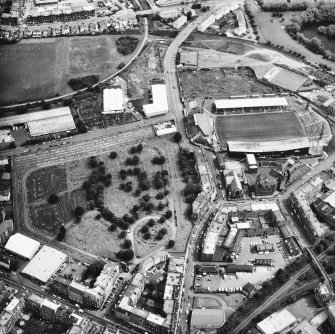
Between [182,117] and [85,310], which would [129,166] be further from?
[85,310]

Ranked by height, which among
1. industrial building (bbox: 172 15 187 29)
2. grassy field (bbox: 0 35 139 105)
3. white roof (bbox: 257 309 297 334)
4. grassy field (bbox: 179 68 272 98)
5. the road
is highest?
industrial building (bbox: 172 15 187 29)

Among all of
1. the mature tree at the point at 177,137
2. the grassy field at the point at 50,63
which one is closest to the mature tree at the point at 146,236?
the mature tree at the point at 177,137

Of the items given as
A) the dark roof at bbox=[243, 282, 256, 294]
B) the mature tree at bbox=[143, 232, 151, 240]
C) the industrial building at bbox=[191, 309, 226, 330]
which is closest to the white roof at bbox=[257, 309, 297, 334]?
the industrial building at bbox=[191, 309, 226, 330]

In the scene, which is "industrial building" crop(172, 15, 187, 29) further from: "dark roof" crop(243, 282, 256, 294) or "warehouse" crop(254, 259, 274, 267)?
"dark roof" crop(243, 282, 256, 294)

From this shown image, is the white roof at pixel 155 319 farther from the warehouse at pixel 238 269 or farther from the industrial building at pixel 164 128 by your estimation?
the industrial building at pixel 164 128

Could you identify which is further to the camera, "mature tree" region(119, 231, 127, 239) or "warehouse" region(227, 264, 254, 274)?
"mature tree" region(119, 231, 127, 239)

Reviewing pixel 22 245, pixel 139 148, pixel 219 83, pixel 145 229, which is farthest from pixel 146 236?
pixel 219 83

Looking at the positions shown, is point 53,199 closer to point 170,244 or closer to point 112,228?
point 112,228
